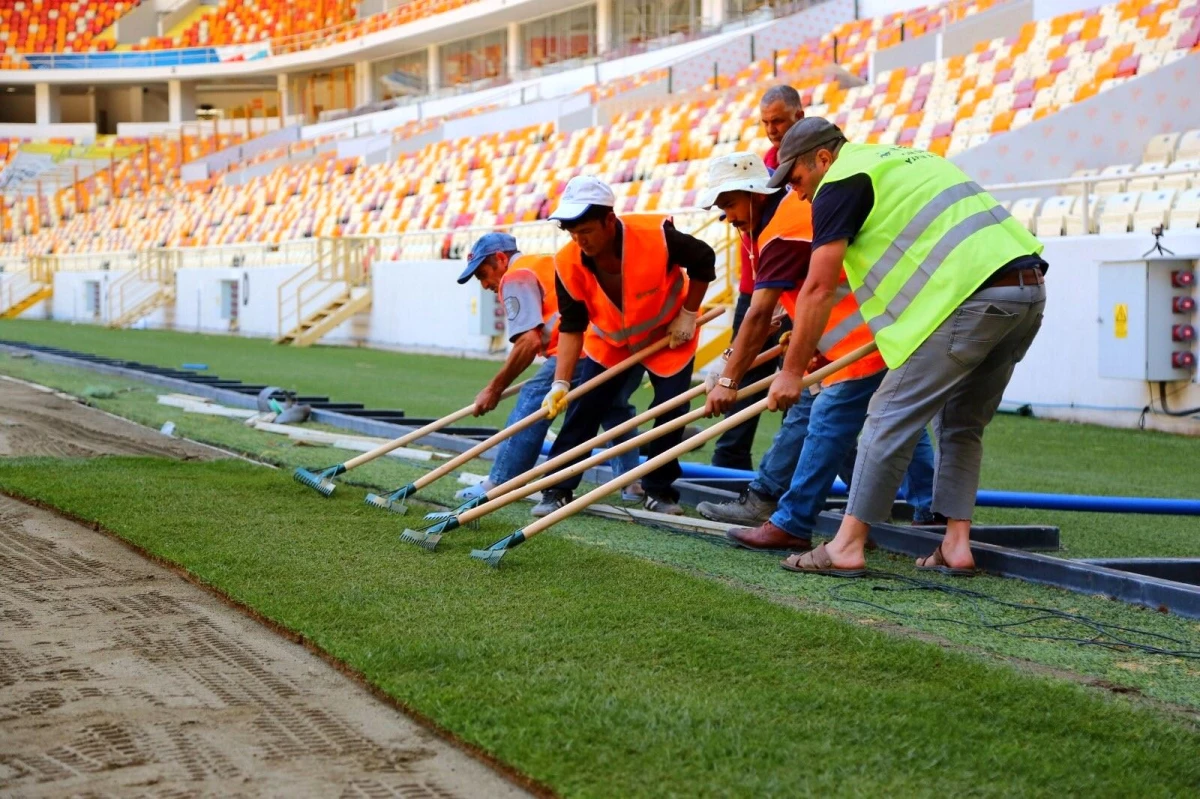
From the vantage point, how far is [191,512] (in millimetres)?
5961

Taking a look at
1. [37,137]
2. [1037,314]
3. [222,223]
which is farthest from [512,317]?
[37,137]

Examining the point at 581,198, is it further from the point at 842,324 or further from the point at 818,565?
the point at 818,565

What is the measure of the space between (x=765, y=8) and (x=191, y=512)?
28906mm

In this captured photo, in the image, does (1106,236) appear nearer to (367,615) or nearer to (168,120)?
(367,615)

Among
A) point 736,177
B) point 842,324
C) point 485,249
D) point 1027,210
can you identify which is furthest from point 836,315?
point 1027,210

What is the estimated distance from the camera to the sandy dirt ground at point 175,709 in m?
2.78

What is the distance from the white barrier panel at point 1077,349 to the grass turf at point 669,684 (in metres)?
7.09

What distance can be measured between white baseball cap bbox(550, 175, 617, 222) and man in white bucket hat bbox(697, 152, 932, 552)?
1.35 ft

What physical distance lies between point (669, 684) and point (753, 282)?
309 centimetres

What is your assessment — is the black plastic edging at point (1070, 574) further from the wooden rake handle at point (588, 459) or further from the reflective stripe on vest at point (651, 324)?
the reflective stripe on vest at point (651, 324)

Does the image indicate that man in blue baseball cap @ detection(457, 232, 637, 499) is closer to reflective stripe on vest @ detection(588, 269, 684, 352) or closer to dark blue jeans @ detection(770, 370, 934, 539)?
reflective stripe on vest @ detection(588, 269, 684, 352)

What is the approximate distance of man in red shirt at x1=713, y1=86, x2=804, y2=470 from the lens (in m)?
6.03

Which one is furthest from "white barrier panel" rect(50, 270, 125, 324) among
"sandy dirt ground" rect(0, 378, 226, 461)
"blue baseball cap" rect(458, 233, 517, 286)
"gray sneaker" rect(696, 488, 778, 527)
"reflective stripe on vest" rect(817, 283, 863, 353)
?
"reflective stripe on vest" rect(817, 283, 863, 353)

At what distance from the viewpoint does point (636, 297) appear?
6.09 m
